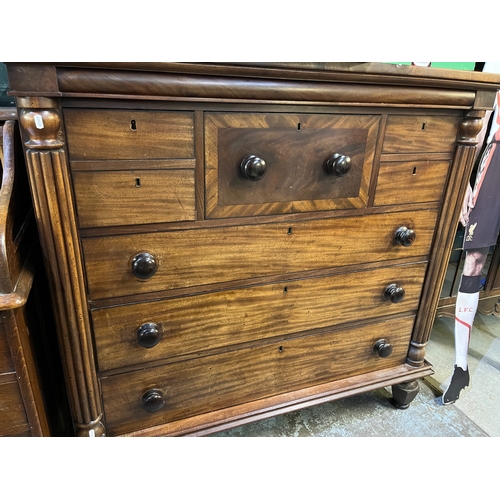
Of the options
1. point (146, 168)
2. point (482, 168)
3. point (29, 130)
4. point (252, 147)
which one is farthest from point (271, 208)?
point (482, 168)

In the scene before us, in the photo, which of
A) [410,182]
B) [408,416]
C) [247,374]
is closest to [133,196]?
[247,374]

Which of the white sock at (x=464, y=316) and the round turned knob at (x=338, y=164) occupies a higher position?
the round turned knob at (x=338, y=164)

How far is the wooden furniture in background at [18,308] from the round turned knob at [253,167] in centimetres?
44

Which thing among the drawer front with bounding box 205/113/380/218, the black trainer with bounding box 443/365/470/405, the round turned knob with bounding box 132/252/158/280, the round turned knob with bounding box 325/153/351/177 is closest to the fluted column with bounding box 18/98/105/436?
the round turned knob with bounding box 132/252/158/280

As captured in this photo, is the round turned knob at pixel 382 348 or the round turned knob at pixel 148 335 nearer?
the round turned knob at pixel 148 335

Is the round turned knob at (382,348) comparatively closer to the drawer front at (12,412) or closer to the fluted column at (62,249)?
the fluted column at (62,249)

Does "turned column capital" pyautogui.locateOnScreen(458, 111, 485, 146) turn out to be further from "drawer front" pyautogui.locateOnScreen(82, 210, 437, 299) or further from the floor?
the floor

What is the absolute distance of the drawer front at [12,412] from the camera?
0.66 meters

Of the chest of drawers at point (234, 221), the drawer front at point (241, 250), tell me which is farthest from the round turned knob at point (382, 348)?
the drawer front at point (241, 250)

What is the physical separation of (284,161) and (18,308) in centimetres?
59

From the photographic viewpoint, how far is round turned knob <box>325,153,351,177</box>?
831mm

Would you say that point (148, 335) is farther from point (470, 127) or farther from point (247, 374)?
point (470, 127)

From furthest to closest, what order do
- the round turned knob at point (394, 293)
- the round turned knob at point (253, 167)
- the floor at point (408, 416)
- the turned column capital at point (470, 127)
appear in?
the floor at point (408, 416), the round turned knob at point (394, 293), the turned column capital at point (470, 127), the round turned knob at point (253, 167)
